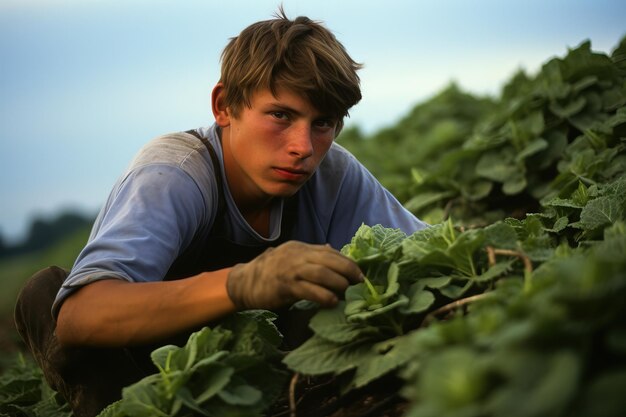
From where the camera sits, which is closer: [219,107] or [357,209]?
[219,107]

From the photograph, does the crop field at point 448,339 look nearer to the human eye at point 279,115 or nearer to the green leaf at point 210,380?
the green leaf at point 210,380

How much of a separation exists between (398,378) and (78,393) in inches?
50.1

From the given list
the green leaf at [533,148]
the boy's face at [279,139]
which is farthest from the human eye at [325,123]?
the green leaf at [533,148]

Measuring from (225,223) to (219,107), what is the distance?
51cm

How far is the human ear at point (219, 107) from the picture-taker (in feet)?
10.9

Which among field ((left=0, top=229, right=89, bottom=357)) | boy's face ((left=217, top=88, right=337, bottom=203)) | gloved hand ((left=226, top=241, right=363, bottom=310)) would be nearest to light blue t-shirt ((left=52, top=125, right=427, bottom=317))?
boy's face ((left=217, top=88, right=337, bottom=203))

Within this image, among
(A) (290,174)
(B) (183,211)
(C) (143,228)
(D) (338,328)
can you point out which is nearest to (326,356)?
(D) (338,328)

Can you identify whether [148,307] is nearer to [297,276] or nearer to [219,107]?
[297,276]

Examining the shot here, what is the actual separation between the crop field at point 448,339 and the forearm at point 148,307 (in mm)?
82

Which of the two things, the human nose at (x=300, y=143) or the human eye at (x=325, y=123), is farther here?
the human eye at (x=325, y=123)

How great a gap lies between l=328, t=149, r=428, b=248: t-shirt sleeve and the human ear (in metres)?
0.69

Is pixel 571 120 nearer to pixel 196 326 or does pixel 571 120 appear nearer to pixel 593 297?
pixel 196 326

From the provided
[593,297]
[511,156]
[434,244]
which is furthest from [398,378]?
[511,156]

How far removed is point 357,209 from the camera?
3703 mm
